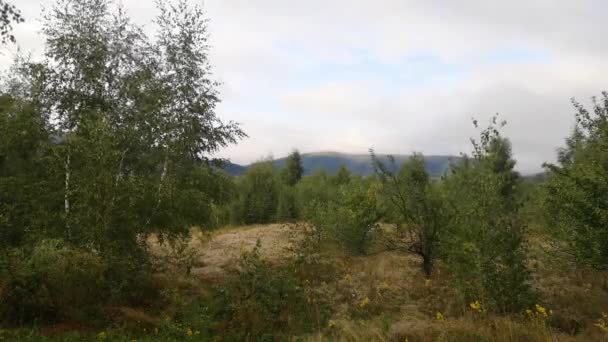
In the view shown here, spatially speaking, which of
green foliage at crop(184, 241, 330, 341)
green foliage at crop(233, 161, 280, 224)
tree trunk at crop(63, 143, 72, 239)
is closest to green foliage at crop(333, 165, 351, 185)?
green foliage at crop(233, 161, 280, 224)

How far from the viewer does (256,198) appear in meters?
33.6

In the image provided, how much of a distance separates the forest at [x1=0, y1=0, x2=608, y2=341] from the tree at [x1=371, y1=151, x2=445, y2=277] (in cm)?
5

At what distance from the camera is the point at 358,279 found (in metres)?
11.8

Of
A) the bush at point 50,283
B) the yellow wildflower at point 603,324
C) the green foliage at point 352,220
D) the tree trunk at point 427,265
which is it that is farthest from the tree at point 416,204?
the bush at point 50,283

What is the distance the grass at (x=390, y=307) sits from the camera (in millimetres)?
6973

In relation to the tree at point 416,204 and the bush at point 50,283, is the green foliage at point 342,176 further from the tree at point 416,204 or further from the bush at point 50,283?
the bush at point 50,283

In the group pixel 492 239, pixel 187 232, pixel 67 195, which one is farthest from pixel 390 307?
A: pixel 67 195

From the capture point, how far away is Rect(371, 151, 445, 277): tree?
11.7 meters

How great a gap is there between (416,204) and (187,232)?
239 inches

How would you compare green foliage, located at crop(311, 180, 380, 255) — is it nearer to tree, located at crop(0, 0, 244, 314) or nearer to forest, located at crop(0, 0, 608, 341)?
forest, located at crop(0, 0, 608, 341)

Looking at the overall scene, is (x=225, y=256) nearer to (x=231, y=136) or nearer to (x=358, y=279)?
(x=231, y=136)

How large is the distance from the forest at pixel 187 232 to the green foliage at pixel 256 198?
19150 mm

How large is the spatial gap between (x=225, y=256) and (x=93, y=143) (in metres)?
7.27

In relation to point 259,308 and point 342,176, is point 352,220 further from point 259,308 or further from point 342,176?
point 342,176
